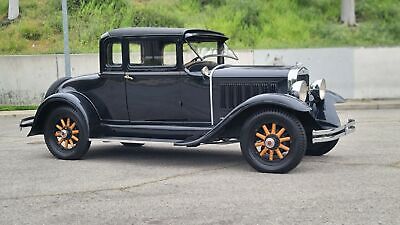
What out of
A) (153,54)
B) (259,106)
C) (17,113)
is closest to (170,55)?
(153,54)

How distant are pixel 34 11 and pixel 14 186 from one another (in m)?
18.0

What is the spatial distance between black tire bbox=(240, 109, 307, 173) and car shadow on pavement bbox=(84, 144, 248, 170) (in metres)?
0.43

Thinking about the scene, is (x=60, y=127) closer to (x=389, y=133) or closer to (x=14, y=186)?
(x=14, y=186)

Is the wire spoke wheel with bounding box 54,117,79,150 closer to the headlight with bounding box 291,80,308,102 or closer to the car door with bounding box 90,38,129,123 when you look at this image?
the car door with bounding box 90,38,129,123

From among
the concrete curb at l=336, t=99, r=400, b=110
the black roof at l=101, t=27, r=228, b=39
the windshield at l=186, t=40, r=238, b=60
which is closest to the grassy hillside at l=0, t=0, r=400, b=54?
the concrete curb at l=336, t=99, r=400, b=110

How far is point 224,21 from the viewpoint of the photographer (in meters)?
22.1

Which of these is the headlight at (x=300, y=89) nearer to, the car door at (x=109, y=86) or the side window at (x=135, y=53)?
the side window at (x=135, y=53)

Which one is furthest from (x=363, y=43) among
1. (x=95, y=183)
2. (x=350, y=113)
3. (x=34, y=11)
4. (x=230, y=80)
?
(x=95, y=183)

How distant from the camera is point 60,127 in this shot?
8.77 meters

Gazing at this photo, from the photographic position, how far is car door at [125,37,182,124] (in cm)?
811

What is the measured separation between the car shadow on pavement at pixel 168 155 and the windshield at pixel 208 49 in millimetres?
1503

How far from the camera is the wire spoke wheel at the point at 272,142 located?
7.33 meters

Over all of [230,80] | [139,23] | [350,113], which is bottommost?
[350,113]

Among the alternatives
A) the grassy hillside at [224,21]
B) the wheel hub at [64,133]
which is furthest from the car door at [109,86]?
the grassy hillside at [224,21]
